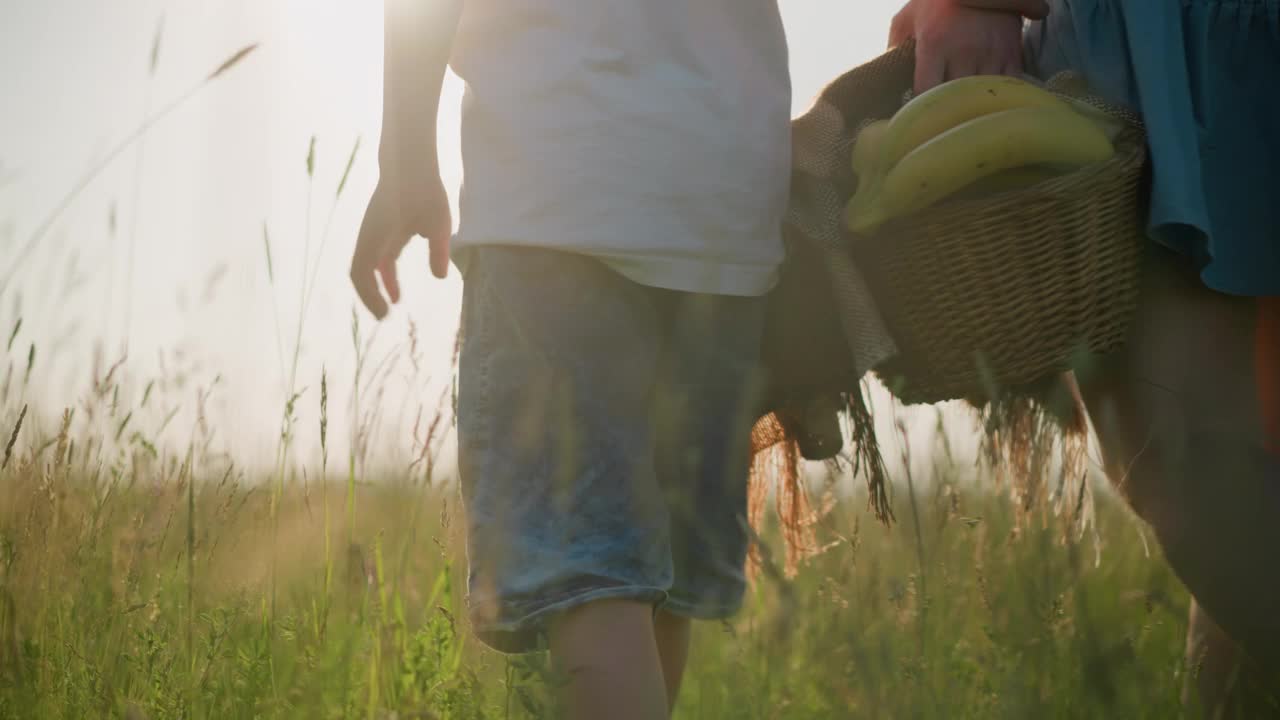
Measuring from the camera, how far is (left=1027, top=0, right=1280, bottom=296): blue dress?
1436 millimetres

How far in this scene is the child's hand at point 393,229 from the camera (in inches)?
55.9

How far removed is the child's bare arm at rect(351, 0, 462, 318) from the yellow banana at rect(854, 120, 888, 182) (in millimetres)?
621

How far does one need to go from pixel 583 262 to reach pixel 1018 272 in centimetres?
64

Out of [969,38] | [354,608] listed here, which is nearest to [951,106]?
[969,38]

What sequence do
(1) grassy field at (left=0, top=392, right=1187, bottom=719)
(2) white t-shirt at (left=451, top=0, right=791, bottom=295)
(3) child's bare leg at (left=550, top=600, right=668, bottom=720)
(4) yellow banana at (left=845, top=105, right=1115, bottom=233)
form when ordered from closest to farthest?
(3) child's bare leg at (left=550, top=600, right=668, bottom=720) < (2) white t-shirt at (left=451, top=0, right=791, bottom=295) < (4) yellow banana at (left=845, top=105, right=1115, bottom=233) < (1) grassy field at (left=0, top=392, right=1187, bottom=719)

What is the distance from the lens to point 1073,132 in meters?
1.42

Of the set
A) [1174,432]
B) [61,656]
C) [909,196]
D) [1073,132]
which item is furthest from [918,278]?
[61,656]

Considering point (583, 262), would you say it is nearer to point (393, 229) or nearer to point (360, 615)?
point (393, 229)

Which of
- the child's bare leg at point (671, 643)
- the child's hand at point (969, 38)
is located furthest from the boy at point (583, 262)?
the child's hand at point (969, 38)

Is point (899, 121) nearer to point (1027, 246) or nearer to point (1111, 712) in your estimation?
point (1027, 246)

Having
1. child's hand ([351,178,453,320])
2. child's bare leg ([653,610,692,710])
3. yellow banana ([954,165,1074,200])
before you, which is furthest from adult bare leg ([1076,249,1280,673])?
child's hand ([351,178,453,320])

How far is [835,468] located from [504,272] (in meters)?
0.82

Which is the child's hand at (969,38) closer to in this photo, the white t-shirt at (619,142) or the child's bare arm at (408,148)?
the white t-shirt at (619,142)

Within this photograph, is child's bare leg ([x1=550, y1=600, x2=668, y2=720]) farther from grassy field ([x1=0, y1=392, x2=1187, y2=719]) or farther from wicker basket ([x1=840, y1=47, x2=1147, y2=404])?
wicker basket ([x1=840, y1=47, x2=1147, y2=404])
